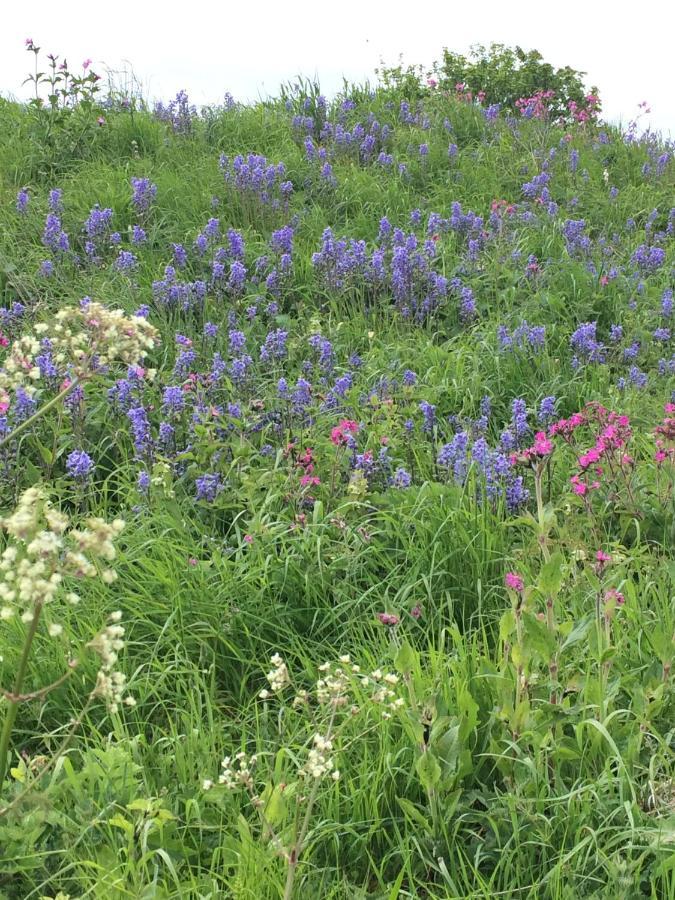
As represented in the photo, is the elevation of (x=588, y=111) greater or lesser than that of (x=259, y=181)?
greater

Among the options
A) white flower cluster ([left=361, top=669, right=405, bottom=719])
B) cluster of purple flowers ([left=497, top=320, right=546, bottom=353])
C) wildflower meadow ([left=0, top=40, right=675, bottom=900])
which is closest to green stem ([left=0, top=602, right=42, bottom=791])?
wildflower meadow ([left=0, top=40, right=675, bottom=900])

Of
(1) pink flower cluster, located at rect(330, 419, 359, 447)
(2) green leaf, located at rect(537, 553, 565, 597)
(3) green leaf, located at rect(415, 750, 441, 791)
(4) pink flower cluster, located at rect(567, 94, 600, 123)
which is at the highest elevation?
(4) pink flower cluster, located at rect(567, 94, 600, 123)

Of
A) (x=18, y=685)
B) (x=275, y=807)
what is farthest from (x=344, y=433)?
(x=18, y=685)

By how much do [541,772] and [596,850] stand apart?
0.21 m

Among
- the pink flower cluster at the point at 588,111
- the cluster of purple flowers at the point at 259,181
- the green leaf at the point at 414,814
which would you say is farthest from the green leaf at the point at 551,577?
the pink flower cluster at the point at 588,111

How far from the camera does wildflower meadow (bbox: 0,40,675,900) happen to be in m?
2.02

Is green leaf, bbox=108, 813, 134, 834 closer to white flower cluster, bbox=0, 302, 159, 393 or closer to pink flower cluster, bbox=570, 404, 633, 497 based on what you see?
white flower cluster, bbox=0, 302, 159, 393

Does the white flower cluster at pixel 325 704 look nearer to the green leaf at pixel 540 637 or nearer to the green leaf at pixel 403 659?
the green leaf at pixel 403 659

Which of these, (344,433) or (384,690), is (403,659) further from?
(344,433)

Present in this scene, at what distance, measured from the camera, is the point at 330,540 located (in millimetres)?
3250

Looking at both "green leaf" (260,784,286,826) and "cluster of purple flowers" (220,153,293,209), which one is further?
"cluster of purple flowers" (220,153,293,209)

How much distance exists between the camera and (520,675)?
6.93 feet

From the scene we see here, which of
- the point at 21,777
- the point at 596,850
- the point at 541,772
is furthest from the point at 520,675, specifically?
the point at 21,777

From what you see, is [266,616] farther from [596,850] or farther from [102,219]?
[102,219]
